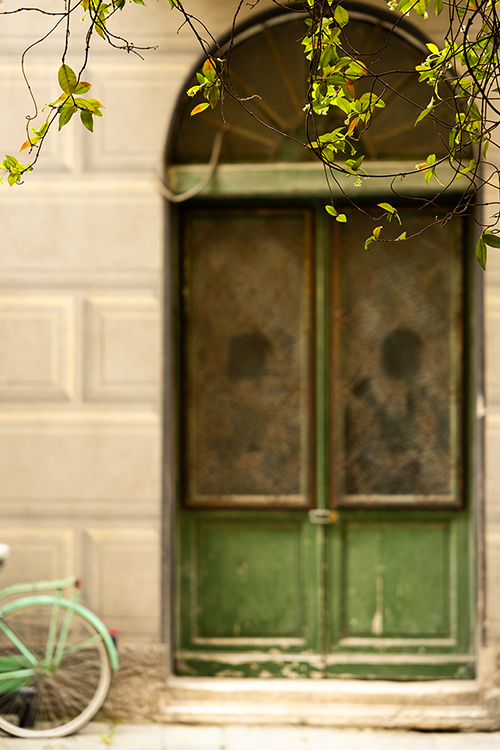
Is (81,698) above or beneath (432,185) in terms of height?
beneath

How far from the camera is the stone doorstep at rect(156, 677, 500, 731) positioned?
4.34m

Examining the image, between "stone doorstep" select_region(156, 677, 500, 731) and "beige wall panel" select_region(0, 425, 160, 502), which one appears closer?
"stone doorstep" select_region(156, 677, 500, 731)

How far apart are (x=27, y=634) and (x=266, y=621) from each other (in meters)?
1.65

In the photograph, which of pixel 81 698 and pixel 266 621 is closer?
pixel 81 698

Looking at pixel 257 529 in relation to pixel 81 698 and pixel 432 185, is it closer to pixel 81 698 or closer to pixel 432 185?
pixel 81 698

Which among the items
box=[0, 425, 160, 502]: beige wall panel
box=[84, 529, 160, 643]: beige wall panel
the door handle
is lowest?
box=[84, 529, 160, 643]: beige wall panel

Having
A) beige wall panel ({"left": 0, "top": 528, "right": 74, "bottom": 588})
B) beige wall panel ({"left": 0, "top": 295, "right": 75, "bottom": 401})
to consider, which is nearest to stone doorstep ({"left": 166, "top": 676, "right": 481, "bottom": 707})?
beige wall panel ({"left": 0, "top": 528, "right": 74, "bottom": 588})

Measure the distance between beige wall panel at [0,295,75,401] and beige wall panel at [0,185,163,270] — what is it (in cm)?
26

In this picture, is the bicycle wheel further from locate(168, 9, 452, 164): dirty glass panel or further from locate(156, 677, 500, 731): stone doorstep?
locate(168, 9, 452, 164): dirty glass panel

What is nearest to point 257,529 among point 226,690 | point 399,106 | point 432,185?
point 226,690

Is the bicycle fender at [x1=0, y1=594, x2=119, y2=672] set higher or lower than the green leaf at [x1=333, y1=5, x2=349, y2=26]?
lower

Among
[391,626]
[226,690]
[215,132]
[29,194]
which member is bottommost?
[226,690]

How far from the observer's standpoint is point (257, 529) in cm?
471

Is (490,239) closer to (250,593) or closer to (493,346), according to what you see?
(493,346)
